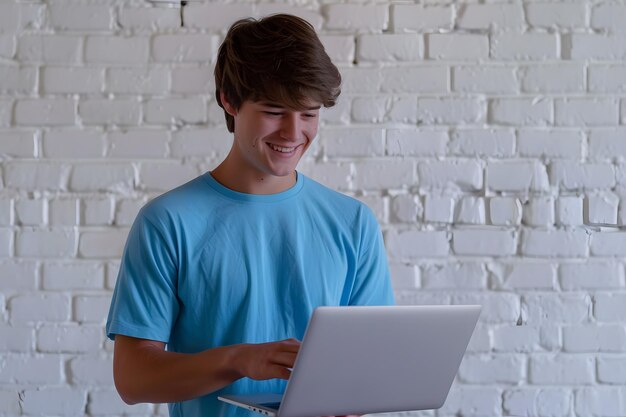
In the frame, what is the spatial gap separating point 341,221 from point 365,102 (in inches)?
22.3

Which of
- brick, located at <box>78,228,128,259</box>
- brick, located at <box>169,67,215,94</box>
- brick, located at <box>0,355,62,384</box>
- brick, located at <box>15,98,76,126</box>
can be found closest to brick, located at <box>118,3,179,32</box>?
brick, located at <box>169,67,215,94</box>

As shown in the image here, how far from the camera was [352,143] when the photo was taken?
6.35 feet

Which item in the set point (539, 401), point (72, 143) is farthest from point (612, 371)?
point (72, 143)

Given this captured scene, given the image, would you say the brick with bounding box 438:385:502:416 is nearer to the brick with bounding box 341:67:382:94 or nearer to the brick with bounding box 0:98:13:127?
the brick with bounding box 341:67:382:94

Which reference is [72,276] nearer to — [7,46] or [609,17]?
[7,46]

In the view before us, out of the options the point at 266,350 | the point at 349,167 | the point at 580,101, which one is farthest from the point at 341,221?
the point at 580,101

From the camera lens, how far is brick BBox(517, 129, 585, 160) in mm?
1966

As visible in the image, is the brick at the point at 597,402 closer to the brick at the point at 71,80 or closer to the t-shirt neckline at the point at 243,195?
the t-shirt neckline at the point at 243,195

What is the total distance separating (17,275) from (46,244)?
9 cm

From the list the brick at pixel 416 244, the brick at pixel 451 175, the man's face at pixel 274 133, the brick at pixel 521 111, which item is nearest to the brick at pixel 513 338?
the brick at pixel 416 244

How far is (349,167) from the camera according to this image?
1.93 metres

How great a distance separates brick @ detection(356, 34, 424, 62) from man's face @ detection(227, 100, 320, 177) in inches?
24.3

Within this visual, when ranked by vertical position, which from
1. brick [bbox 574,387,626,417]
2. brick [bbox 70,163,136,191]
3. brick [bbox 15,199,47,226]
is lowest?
brick [bbox 574,387,626,417]

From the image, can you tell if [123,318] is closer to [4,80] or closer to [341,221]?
[341,221]
